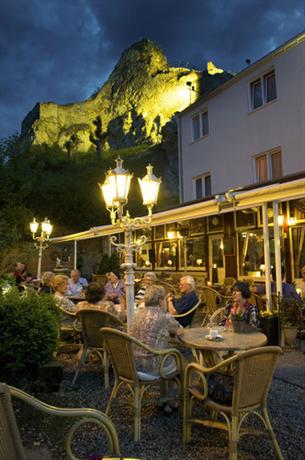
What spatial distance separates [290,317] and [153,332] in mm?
3051

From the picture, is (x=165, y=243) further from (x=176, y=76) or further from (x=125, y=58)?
(x=125, y=58)

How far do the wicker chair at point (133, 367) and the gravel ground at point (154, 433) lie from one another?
198 millimetres

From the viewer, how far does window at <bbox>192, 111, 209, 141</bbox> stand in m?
14.8

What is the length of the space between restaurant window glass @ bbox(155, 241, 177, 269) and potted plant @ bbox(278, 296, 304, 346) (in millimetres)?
7734

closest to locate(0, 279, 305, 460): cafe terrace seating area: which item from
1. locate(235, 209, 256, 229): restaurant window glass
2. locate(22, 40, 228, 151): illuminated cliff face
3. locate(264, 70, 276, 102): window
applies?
locate(235, 209, 256, 229): restaurant window glass

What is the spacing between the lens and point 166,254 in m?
14.2

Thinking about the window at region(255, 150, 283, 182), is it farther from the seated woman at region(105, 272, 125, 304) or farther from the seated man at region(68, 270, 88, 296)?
the seated man at region(68, 270, 88, 296)

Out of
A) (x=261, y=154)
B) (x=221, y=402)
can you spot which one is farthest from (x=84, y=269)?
(x=221, y=402)

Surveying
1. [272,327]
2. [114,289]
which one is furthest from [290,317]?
[114,289]

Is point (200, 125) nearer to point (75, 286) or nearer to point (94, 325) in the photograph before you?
point (75, 286)

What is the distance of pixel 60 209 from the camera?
95.9ft

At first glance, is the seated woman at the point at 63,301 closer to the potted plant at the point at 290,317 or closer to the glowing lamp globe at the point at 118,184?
the glowing lamp globe at the point at 118,184

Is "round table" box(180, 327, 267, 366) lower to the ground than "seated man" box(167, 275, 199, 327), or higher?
lower

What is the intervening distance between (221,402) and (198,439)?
1.60 feet
